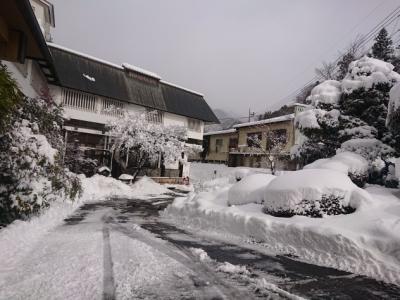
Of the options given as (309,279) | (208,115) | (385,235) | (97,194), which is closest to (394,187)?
(385,235)

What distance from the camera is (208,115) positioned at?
1260 inches

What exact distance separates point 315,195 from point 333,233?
1.52m

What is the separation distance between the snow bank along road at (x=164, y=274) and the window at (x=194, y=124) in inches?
919

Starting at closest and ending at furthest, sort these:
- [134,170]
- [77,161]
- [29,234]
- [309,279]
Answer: [309,279]
[29,234]
[77,161]
[134,170]

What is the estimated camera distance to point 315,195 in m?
7.82

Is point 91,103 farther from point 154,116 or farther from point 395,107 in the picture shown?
point 395,107

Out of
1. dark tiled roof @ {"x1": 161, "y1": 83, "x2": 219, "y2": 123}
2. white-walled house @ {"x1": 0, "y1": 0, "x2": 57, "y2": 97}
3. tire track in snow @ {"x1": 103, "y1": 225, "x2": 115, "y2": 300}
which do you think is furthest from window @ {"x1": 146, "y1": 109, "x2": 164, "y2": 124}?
tire track in snow @ {"x1": 103, "y1": 225, "x2": 115, "y2": 300}

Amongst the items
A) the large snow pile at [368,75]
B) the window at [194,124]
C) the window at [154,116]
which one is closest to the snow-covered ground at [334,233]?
the large snow pile at [368,75]

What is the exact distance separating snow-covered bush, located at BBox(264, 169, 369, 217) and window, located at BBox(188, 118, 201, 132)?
882 inches

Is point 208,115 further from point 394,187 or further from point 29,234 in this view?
point 29,234

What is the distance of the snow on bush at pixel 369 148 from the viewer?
37.8 ft

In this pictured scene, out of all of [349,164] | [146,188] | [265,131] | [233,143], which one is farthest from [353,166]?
[233,143]

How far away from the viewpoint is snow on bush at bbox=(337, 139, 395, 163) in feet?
37.8

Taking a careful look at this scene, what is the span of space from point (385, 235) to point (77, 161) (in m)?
18.6
